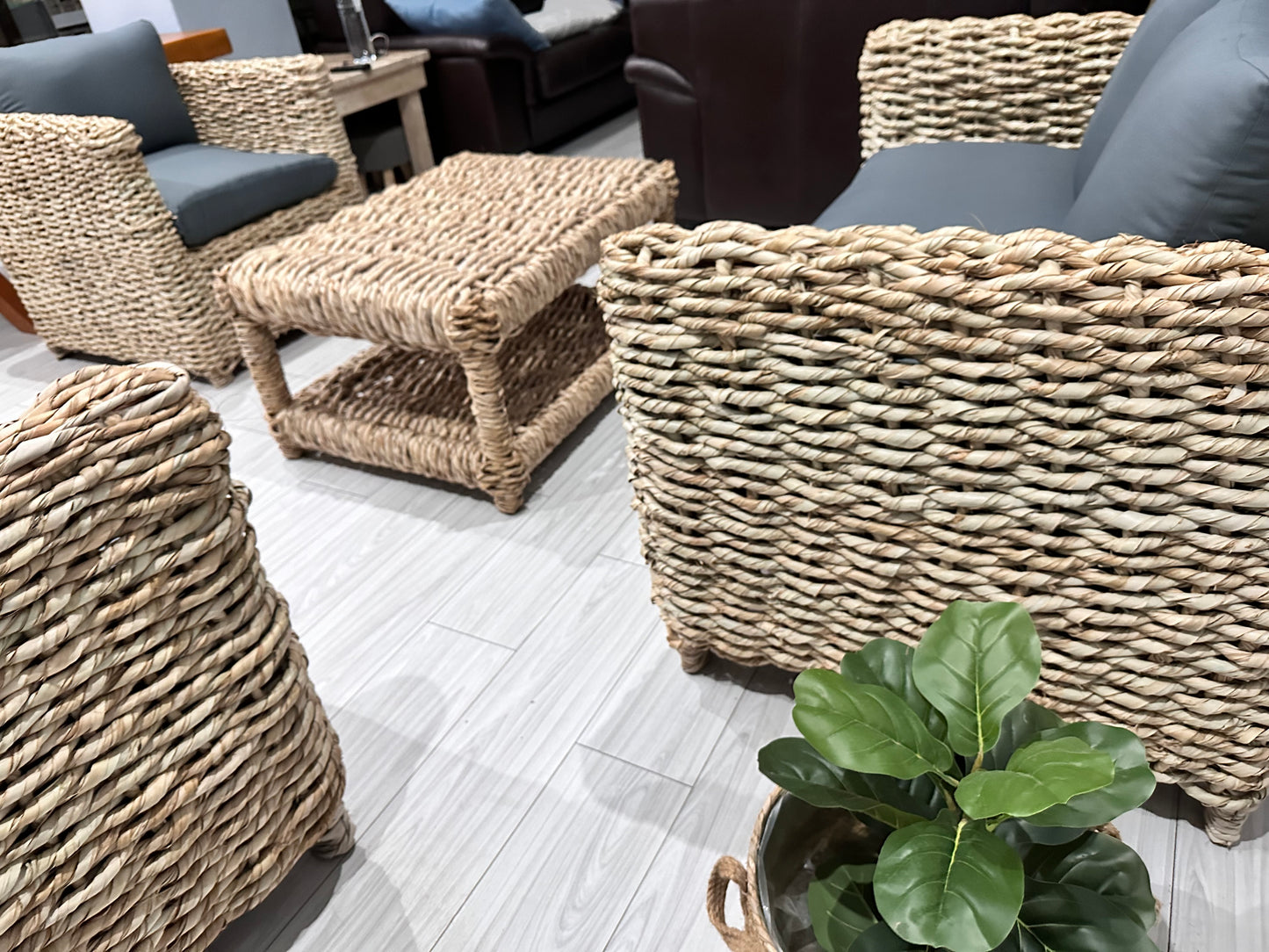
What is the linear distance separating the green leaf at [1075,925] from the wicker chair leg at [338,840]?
77 centimetres

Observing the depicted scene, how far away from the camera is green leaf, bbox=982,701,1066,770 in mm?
681

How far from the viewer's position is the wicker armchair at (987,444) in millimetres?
719

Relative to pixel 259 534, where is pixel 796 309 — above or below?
above

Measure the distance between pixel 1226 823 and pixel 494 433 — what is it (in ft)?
3.93

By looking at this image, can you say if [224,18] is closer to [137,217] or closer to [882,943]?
[137,217]

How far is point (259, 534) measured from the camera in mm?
1675

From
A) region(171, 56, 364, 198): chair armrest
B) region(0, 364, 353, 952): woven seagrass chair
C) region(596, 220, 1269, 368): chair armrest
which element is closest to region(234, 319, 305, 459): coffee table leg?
region(171, 56, 364, 198): chair armrest

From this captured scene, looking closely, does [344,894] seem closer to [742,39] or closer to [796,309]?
[796,309]

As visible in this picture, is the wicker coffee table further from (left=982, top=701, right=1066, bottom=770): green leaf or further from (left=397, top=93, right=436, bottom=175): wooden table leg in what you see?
(left=397, top=93, right=436, bottom=175): wooden table leg

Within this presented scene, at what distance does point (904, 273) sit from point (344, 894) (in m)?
0.96

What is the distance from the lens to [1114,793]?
1.95 feet

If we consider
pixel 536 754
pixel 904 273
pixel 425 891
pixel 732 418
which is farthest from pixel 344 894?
pixel 904 273

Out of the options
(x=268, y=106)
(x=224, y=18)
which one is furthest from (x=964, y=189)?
(x=224, y=18)

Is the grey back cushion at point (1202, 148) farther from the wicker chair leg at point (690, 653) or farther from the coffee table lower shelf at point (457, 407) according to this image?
the coffee table lower shelf at point (457, 407)
